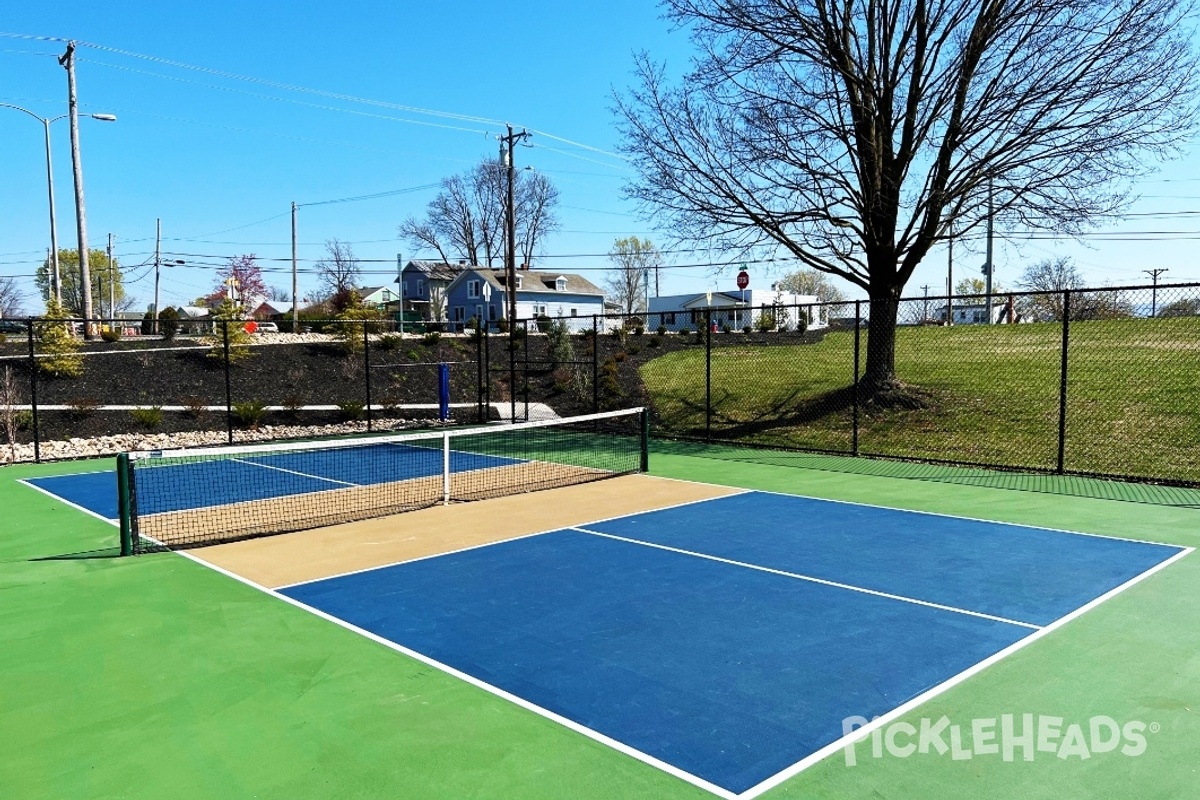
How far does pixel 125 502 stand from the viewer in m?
7.95

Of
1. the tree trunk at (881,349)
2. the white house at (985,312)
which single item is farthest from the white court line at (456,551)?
the white house at (985,312)

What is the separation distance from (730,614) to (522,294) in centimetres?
6353

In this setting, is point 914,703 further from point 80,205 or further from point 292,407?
point 80,205

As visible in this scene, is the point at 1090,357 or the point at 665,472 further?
the point at 1090,357

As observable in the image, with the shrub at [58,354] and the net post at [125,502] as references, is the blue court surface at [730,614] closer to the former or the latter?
the net post at [125,502]

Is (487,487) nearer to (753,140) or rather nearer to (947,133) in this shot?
(753,140)

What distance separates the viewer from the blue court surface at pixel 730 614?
14.7ft

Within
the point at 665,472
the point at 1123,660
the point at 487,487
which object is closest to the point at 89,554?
the point at 487,487

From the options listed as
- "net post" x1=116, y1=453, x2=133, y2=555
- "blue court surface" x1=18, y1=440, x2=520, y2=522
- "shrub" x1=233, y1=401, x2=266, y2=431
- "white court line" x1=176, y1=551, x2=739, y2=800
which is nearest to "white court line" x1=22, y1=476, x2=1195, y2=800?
"white court line" x1=176, y1=551, x2=739, y2=800

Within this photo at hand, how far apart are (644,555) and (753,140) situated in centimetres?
1131

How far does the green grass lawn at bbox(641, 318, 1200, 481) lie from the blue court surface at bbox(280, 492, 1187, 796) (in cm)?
617

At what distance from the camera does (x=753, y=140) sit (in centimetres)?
A: 1656

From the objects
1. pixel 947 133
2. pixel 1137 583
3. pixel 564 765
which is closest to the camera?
pixel 564 765

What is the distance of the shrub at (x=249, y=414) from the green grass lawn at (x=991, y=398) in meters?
9.60
